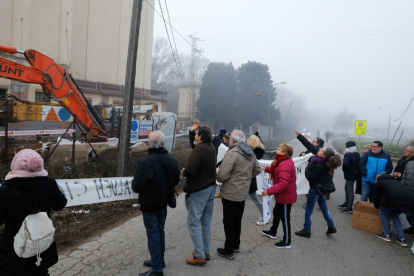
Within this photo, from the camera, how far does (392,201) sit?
4359mm

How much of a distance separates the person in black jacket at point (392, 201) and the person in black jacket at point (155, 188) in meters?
3.56

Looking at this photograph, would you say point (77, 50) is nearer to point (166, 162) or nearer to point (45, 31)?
point (45, 31)

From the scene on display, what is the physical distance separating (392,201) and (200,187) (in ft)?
10.6

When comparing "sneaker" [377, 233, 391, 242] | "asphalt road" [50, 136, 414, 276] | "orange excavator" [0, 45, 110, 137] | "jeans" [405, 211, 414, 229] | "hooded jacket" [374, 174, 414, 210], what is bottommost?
"asphalt road" [50, 136, 414, 276]

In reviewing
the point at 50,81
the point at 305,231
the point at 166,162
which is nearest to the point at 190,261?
the point at 166,162

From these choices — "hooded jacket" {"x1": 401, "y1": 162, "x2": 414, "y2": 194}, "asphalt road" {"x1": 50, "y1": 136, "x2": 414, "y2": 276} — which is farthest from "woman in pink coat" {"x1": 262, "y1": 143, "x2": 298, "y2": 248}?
"hooded jacket" {"x1": 401, "y1": 162, "x2": 414, "y2": 194}

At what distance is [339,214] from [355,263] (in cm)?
249

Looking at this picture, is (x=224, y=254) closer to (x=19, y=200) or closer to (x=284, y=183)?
(x=284, y=183)

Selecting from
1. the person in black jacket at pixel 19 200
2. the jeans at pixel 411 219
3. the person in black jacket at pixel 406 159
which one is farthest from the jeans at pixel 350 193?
the person in black jacket at pixel 19 200

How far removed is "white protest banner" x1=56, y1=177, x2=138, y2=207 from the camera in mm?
4047

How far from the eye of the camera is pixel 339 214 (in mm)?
Result: 6211

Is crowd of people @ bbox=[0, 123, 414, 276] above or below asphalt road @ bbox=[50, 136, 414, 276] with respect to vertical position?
above

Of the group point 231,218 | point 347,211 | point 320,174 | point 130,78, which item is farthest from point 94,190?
point 347,211

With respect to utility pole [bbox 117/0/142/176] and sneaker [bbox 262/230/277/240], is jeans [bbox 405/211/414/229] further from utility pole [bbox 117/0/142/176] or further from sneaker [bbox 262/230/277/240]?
utility pole [bbox 117/0/142/176]
